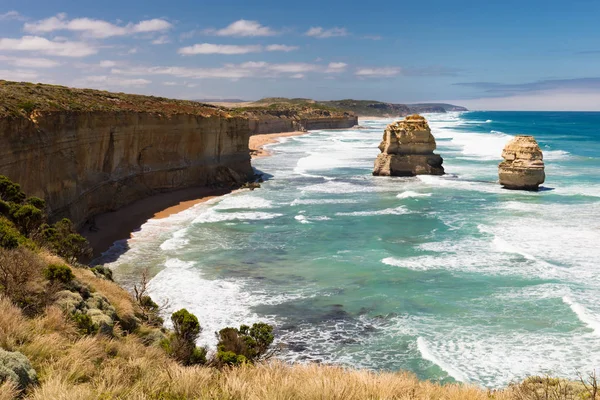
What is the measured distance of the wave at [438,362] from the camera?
43.1 ft

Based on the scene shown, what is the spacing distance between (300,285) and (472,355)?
23.8 feet

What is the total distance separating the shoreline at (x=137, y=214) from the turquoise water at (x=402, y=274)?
3.54 feet

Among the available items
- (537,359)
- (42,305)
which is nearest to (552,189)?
(537,359)

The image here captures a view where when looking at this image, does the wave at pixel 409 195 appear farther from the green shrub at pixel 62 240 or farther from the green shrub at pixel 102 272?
the green shrub at pixel 102 272

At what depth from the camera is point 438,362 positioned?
545 inches

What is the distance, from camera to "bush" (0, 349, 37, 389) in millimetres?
6363

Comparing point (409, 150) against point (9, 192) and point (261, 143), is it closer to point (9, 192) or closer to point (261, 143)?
point (9, 192)

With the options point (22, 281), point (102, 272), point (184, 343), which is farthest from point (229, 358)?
point (102, 272)

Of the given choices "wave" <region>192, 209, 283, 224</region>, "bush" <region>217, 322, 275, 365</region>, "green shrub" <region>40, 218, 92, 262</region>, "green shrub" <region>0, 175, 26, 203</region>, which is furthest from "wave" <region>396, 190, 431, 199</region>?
"bush" <region>217, 322, 275, 365</region>

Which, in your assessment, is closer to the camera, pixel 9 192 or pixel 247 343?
pixel 247 343

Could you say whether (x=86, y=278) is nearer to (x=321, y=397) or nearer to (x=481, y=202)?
(x=321, y=397)

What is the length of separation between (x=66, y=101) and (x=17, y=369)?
25761mm

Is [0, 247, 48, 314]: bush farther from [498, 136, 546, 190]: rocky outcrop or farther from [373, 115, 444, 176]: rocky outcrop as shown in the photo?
[373, 115, 444, 176]: rocky outcrop

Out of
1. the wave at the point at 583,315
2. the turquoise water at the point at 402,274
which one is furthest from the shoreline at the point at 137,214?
the wave at the point at 583,315
